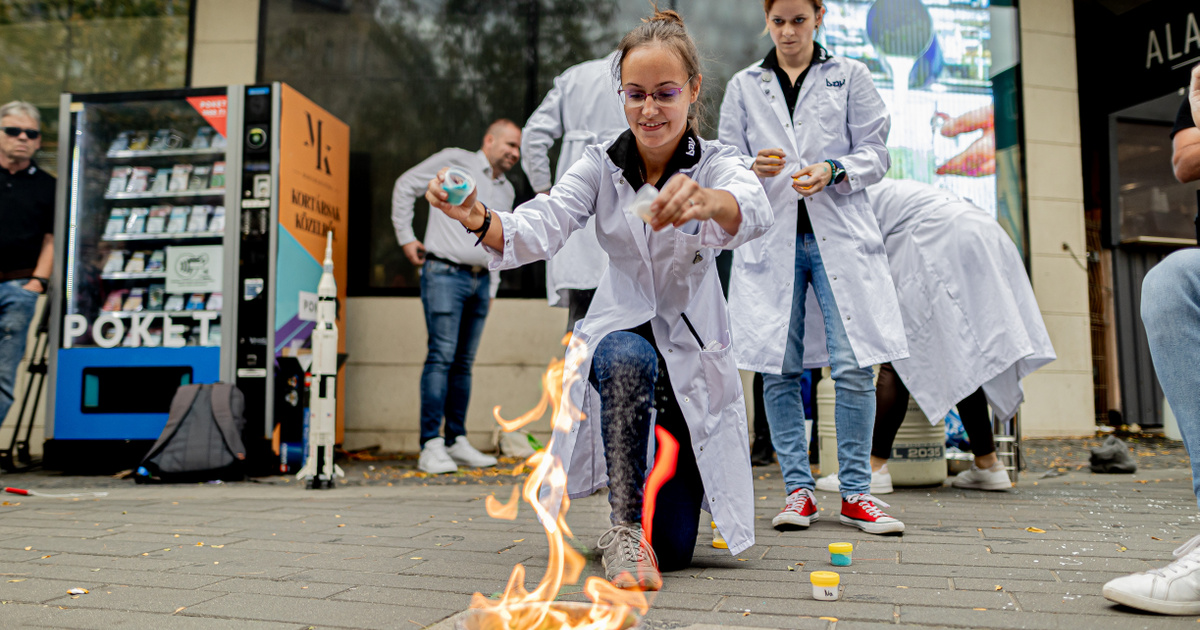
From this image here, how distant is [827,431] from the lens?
4652 millimetres

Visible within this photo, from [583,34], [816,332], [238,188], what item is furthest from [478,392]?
[816,332]

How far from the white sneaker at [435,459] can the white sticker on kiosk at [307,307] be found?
1396mm

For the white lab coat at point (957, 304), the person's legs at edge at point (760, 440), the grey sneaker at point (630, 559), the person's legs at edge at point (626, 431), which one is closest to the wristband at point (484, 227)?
the person's legs at edge at point (626, 431)

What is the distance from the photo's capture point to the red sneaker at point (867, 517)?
308cm

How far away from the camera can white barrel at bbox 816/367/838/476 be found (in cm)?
462

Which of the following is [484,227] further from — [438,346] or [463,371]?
[463,371]

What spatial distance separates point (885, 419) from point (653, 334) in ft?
6.82

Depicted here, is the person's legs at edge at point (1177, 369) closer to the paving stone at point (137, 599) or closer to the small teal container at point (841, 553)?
the small teal container at point (841, 553)

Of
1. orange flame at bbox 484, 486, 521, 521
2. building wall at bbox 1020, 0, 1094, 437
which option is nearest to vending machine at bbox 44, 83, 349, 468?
orange flame at bbox 484, 486, 521, 521

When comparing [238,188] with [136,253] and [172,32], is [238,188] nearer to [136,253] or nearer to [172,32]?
[136,253]

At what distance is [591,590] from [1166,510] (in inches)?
113

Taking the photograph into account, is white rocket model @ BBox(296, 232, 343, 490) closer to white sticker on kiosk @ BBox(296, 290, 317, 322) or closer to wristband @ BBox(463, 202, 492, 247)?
white sticker on kiosk @ BBox(296, 290, 317, 322)

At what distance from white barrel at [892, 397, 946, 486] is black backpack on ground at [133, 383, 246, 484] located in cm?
376

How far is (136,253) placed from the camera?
6.32 meters
